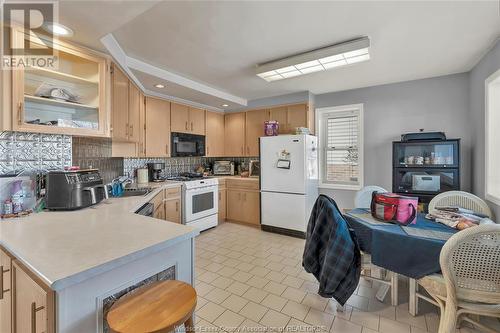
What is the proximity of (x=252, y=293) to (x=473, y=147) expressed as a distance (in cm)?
323

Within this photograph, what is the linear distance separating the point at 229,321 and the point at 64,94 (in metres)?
2.29

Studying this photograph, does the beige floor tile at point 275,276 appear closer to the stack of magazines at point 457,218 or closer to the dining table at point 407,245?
the dining table at point 407,245

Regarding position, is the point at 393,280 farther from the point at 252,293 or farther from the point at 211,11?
the point at 211,11

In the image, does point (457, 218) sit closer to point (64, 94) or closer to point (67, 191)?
point (67, 191)

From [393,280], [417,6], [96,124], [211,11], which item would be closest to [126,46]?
[96,124]

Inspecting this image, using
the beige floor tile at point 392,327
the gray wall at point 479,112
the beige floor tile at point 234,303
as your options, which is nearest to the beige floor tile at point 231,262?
the beige floor tile at point 234,303

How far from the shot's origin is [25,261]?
0.92 meters

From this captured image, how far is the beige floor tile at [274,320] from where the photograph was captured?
1782mm

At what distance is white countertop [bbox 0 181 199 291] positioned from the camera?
0.86m

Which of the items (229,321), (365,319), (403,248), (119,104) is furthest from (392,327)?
(119,104)

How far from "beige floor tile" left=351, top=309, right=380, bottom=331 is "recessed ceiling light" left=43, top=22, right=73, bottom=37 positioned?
3.09 metres

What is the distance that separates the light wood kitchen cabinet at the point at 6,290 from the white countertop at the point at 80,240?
129 mm

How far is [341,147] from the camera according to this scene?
398 cm

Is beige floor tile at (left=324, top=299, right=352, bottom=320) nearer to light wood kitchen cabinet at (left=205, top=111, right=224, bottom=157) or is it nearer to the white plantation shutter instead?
the white plantation shutter
